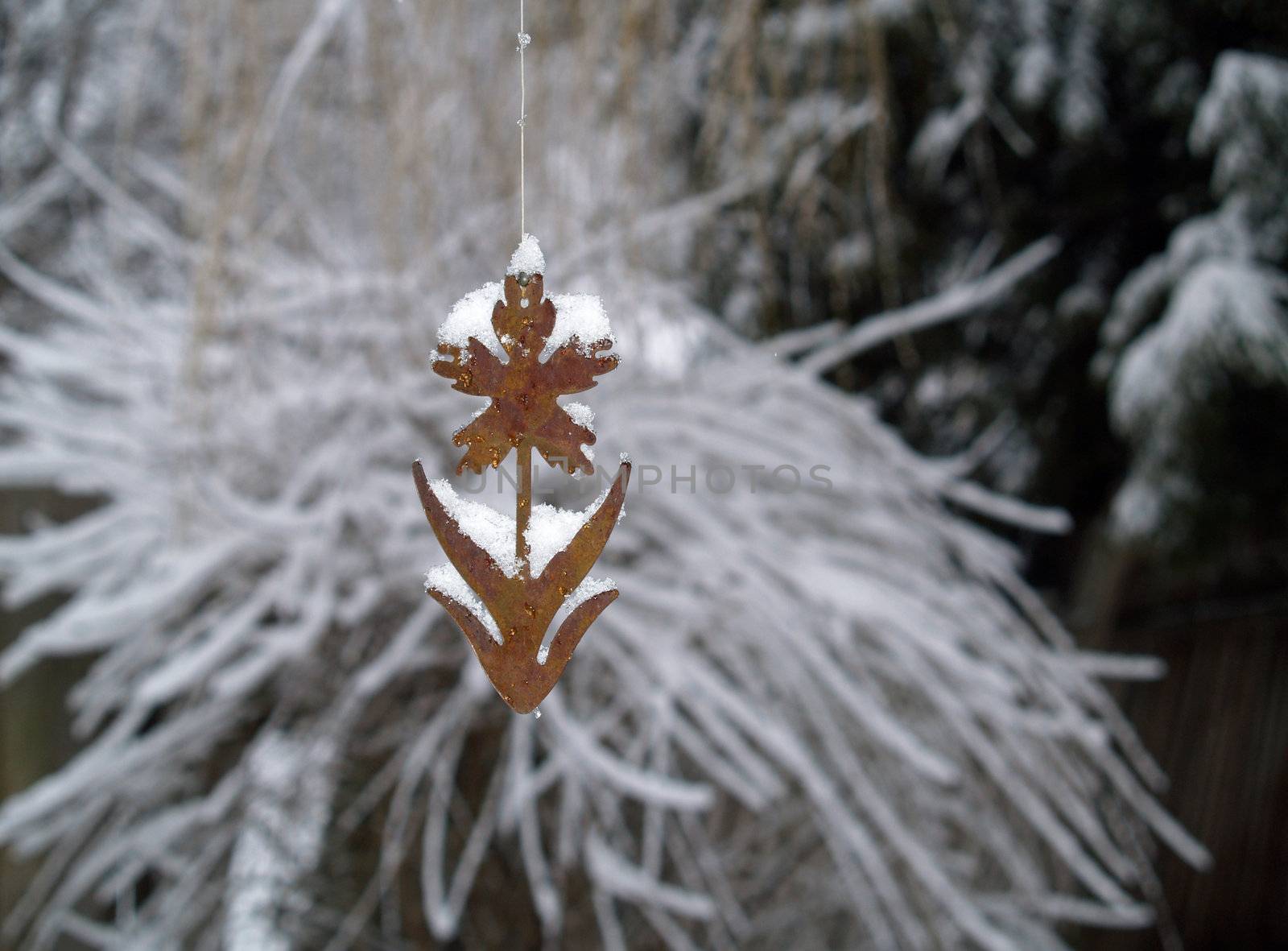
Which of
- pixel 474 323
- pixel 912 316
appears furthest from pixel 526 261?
pixel 912 316

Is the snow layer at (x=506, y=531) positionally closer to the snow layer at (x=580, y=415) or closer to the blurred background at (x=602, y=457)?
the snow layer at (x=580, y=415)

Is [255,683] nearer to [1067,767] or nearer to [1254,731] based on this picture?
[1067,767]

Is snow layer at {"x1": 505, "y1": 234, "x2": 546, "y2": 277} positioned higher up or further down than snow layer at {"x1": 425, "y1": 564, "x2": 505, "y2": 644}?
higher up

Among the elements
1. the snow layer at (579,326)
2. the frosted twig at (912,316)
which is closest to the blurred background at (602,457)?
the frosted twig at (912,316)

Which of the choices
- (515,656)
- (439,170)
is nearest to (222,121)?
(439,170)

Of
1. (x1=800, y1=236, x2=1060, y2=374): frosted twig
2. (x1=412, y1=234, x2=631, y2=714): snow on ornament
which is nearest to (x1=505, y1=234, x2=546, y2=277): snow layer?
(x1=412, y1=234, x2=631, y2=714): snow on ornament

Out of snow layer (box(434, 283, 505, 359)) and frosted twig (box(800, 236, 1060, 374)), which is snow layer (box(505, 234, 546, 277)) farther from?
frosted twig (box(800, 236, 1060, 374))
